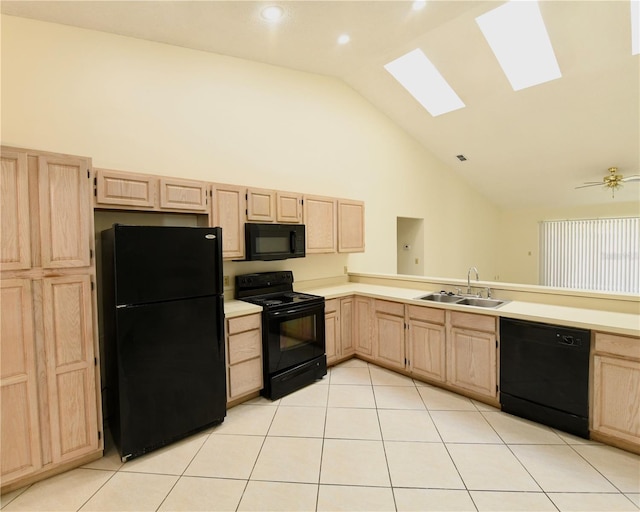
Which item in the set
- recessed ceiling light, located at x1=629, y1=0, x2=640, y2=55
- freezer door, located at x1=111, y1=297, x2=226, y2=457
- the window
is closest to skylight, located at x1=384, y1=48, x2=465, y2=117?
recessed ceiling light, located at x1=629, y1=0, x2=640, y2=55

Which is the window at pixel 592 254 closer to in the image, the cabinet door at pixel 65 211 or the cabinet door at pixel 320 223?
the cabinet door at pixel 320 223

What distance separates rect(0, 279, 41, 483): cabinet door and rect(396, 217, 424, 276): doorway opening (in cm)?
541

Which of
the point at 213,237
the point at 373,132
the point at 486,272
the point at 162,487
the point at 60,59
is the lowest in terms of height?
the point at 162,487

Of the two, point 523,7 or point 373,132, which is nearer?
point 523,7

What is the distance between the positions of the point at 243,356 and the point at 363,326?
59.7 inches

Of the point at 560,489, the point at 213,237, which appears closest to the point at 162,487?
the point at 213,237

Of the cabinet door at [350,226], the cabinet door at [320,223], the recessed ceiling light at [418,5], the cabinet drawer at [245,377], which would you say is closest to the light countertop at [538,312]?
the cabinet drawer at [245,377]

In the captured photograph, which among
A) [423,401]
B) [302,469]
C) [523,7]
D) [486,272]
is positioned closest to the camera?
[302,469]

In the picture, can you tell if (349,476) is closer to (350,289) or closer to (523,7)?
(350,289)

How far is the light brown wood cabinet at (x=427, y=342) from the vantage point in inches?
116

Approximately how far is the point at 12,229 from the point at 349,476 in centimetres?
246

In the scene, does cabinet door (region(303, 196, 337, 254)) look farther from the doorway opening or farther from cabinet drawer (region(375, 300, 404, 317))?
the doorway opening

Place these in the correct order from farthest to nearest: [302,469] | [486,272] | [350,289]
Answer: [486,272] < [350,289] < [302,469]

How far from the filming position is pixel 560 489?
1791mm
